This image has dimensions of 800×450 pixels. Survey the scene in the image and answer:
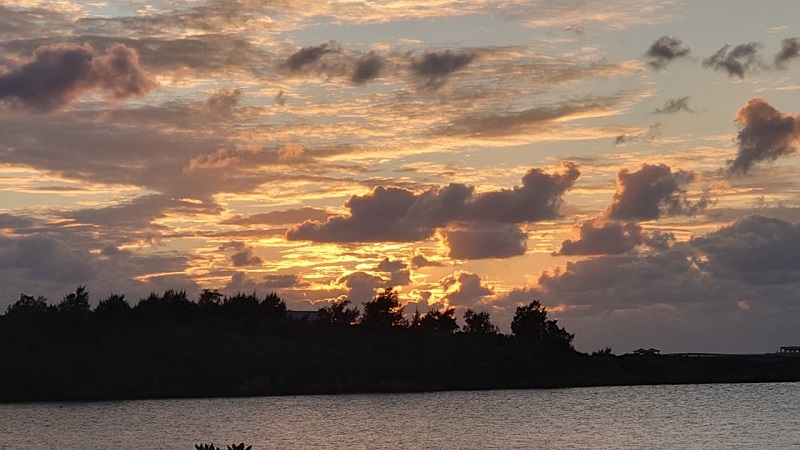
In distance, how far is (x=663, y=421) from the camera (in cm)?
11588

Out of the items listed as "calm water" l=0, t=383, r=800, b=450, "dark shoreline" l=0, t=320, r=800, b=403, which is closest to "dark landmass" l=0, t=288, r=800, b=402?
"dark shoreline" l=0, t=320, r=800, b=403

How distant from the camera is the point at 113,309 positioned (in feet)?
583

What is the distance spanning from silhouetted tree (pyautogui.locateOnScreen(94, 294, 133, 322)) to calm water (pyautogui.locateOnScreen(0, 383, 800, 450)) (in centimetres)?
3168

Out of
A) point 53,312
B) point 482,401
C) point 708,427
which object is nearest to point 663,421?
A: point 708,427

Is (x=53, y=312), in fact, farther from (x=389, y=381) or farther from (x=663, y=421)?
(x=663, y=421)

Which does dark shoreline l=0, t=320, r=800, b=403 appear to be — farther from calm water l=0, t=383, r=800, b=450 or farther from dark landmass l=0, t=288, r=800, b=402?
calm water l=0, t=383, r=800, b=450

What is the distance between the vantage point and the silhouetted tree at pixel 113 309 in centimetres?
17609

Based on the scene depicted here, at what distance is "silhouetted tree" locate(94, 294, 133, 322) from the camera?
17609cm

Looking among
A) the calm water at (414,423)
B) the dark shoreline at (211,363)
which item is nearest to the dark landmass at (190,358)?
the dark shoreline at (211,363)

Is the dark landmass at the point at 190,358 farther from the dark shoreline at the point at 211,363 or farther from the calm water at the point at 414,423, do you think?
the calm water at the point at 414,423

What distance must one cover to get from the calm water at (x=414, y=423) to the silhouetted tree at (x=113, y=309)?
1247 inches

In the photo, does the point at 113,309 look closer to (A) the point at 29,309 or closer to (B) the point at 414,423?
(A) the point at 29,309

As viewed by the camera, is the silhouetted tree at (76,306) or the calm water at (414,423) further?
the silhouetted tree at (76,306)

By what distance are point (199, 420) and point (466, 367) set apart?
93.6m
